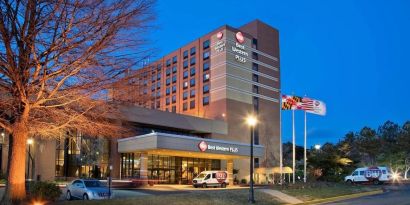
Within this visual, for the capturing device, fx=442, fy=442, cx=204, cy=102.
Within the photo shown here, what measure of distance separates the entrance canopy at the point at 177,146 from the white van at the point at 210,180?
4.44 metres

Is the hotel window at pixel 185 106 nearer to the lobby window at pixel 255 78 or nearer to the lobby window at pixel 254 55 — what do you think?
the lobby window at pixel 255 78

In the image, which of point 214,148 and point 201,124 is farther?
point 201,124

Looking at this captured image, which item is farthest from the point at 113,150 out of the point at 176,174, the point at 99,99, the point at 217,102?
the point at 99,99

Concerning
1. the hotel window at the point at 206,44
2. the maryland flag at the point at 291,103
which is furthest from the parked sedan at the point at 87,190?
the hotel window at the point at 206,44

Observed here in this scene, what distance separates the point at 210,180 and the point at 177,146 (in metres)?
5.49

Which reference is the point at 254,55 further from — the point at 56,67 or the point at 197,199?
the point at 56,67

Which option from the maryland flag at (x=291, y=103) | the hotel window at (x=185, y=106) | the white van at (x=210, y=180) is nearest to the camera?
the maryland flag at (x=291, y=103)

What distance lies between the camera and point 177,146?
166ft

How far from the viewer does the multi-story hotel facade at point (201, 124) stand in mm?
52719

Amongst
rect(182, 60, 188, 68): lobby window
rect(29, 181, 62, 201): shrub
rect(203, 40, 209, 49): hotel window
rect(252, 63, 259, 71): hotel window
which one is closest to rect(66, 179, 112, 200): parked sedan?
rect(29, 181, 62, 201): shrub

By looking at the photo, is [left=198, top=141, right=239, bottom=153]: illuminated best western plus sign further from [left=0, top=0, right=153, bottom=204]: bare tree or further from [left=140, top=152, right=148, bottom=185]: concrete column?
[left=0, top=0, right=153, bottom=204]: bare tree

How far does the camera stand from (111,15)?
642 inches

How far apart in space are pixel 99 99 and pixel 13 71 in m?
3.49

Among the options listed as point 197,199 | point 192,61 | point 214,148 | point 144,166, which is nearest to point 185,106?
point 192,61
